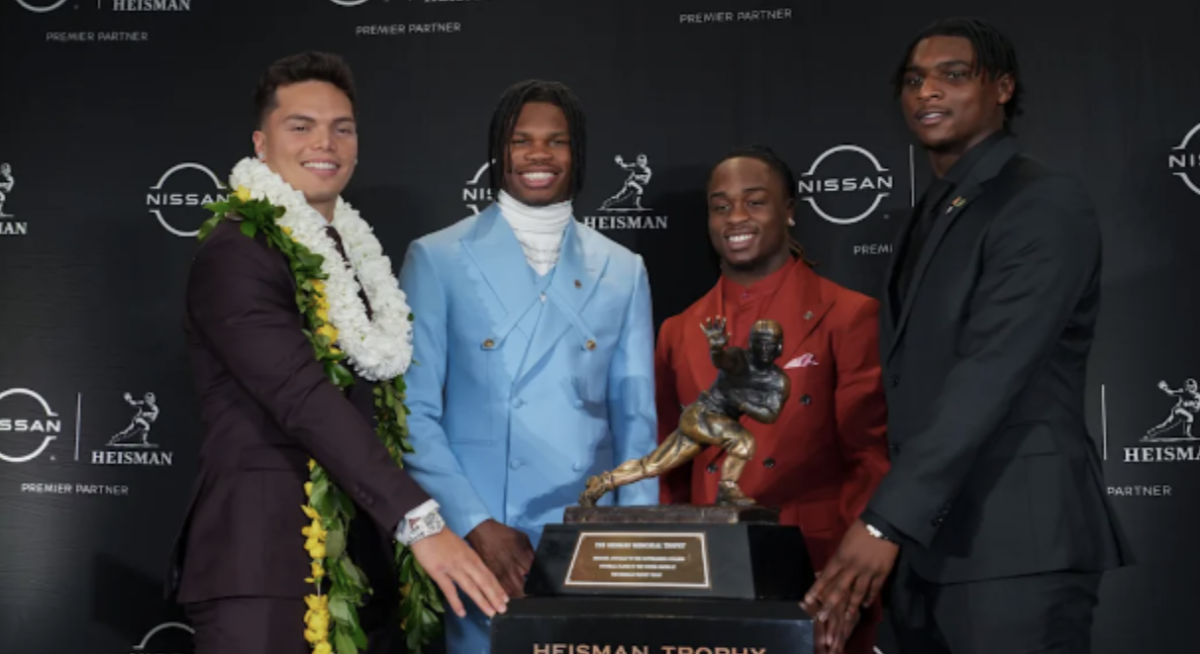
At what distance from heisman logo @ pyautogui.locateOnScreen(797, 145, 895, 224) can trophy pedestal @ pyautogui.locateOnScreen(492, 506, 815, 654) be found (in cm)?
222

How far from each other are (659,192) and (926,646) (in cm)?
233

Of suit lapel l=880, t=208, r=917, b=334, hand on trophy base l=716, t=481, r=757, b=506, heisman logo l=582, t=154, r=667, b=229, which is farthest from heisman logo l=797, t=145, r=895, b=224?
hand on trophy base l=716, t=481, r=757, b=506

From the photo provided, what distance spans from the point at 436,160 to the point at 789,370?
1865 millimetres

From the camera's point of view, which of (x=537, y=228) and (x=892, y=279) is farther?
(x=537, y=228)

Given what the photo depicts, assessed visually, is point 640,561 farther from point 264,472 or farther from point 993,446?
point 264,472

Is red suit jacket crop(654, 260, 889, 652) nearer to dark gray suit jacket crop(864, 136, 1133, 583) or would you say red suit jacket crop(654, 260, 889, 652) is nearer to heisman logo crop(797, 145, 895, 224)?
dark gray suit jacket crop(864, 136, 1133, 583)

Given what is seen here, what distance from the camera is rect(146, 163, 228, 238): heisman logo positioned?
16.2 feet

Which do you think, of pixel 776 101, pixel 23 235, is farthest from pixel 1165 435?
pixel 23 235

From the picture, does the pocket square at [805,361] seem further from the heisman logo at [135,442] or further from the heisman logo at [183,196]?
the heisman logo at [135,442]

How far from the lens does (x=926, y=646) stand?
112 inches

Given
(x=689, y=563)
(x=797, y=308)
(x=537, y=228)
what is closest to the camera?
(x=689, y=563)

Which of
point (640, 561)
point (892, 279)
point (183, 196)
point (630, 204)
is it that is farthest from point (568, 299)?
point (183, 196)

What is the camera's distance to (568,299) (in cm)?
339

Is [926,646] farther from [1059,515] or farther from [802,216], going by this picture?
[802,216]
